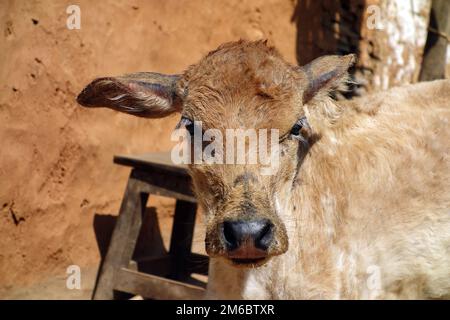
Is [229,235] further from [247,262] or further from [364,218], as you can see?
[364,218]

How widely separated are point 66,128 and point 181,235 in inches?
80.6

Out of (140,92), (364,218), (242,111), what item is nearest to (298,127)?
(242,111)

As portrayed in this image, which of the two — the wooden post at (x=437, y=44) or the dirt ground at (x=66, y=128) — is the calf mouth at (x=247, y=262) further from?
the wooden post at (x=437, y=44)

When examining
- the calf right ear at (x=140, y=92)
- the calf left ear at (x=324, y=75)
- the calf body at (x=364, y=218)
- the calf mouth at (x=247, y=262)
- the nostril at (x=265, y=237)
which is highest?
Result: the calf left ear at (x=324, y=75)

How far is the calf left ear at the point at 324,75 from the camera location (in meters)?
4.73

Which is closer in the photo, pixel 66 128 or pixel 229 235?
pixel 229 235

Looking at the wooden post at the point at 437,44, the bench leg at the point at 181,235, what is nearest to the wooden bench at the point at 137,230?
the bench leg at the point at 181,235

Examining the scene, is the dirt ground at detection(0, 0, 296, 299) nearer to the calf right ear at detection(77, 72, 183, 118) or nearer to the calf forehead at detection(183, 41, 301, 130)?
the calf right ear at detection(77, 72, 183, 118)

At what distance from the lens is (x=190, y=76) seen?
4539mm

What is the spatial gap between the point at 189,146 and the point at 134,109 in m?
0.60

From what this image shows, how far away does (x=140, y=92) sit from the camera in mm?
4664

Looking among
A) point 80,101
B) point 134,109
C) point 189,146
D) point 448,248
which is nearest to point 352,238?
point 448,248

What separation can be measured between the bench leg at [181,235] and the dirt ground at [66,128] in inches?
16.7

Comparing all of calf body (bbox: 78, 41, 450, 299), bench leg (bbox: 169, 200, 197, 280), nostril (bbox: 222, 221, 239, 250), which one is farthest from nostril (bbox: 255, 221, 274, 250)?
bench leg (bbox: 169, 200, 197, 280)
